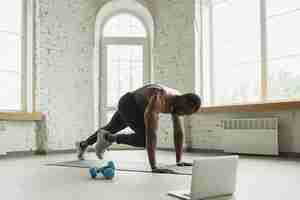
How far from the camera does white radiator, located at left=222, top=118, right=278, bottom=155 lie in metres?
4.97

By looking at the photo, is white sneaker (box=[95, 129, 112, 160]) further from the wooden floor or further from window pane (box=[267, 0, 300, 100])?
window pane (box=[267, 0, 300, 100])

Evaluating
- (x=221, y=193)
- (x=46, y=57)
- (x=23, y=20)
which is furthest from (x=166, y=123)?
(x=221, y=193)

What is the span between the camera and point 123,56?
6.69 m

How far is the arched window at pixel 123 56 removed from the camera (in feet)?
21.7

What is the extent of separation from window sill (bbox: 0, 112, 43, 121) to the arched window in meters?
1.32

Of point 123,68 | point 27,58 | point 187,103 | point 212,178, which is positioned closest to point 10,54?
point 27,58

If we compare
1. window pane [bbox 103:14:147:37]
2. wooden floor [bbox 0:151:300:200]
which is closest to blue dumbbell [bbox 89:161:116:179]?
wooden floor [bbox 0:151:300:200]

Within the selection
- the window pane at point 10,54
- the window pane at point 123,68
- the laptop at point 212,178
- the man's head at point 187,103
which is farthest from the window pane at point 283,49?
the window pane at point 10,54

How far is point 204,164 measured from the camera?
6.35ft

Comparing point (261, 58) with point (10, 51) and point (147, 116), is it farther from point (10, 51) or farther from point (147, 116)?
point (10, 51)

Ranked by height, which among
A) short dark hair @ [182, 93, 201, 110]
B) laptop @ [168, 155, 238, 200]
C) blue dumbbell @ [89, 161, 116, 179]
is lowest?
blue dumbbell @ [89, 161, 116, 179]

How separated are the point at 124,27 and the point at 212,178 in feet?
16.5

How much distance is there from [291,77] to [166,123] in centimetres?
213

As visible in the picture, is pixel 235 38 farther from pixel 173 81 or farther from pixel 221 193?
pixel 221 193
